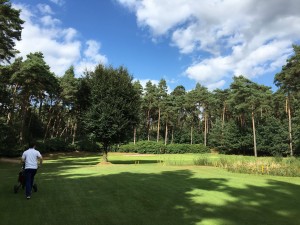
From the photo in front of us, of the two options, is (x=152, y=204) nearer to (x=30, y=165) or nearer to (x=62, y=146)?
(x=30, y=165)

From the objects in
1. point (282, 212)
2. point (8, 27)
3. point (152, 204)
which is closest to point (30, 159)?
point (152, 204)

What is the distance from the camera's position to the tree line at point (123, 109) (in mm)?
27438

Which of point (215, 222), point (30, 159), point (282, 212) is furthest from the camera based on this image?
point (30, 159)

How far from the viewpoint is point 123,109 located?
27.2 metres

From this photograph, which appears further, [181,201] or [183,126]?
[183,126]

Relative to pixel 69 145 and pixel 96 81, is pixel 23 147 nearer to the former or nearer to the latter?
pixel 69 145

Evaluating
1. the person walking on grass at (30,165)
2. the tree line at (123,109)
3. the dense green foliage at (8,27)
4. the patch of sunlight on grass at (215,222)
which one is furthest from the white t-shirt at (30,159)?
the dense green foliage at (8,27)

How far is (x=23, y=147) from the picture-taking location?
135 feet

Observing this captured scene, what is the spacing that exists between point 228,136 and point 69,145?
34097mm

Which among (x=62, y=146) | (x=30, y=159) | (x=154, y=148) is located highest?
(x=154, y=148)

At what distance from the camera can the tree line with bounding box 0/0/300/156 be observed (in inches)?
1080

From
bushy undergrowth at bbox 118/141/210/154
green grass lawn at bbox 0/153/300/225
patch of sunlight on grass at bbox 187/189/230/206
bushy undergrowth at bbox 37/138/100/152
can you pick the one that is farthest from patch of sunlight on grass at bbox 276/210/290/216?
bushy undergrowth at bbox 118/141/210/154

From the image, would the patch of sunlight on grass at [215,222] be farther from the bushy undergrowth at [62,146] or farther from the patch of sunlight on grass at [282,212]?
the bushy undergrowth at [62,146]

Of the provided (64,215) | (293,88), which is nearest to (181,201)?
(64,215)
